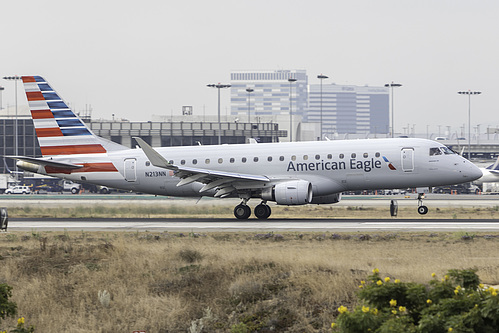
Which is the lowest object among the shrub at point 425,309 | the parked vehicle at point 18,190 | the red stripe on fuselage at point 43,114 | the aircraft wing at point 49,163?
the parked vehicle at point 18,190

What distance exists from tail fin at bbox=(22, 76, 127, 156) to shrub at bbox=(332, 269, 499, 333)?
3124 centimetres

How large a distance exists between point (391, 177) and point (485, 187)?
69.4 meters

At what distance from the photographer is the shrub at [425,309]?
10.1 meters

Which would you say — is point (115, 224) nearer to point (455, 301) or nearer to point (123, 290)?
point (123, 290)

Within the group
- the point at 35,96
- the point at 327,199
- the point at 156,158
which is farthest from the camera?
the point at 35,96

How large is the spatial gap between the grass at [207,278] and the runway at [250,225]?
16.4ft

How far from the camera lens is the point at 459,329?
994cm

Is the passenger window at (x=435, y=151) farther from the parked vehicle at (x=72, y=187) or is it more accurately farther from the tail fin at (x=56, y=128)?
the parked vehicle at (x=72, y=187)

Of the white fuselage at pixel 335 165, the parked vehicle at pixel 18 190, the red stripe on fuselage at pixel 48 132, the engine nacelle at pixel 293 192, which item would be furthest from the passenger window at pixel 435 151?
the parked vehicle at pixel 18 190

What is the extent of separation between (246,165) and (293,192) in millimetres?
3783

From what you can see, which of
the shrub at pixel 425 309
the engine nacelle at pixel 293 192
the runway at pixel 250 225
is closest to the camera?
the shrub at pixel 425 309

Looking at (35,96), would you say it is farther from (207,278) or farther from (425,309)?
(425,309)

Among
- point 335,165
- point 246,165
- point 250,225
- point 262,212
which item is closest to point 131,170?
point 246,165

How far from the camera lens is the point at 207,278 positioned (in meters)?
19.7
